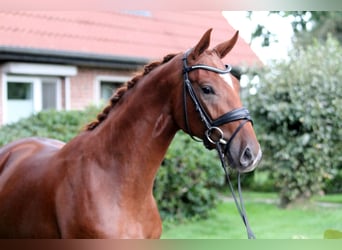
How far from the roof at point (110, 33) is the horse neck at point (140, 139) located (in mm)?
6719

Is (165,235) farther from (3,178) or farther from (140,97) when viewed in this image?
(140,97)

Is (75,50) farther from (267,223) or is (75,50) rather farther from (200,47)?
(200,47)

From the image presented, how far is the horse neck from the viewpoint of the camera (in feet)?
7.93

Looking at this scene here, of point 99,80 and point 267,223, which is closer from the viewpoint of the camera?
point 267,223

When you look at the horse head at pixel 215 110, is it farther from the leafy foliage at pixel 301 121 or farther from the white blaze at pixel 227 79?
the leafy foliage at pixel 301 121

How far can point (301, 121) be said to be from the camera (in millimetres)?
8078

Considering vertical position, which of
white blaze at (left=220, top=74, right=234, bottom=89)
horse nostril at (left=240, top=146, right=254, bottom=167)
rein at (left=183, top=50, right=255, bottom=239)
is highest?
white blaze at (left=220, top=74, right=234, bottom=89)

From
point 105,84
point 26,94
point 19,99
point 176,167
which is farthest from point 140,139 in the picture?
point 105,84

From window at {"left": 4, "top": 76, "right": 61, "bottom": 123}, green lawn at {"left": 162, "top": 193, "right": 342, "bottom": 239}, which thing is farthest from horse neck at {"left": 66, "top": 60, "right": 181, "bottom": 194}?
window at {"left": 4, "top": 76, "right": 61, "bottom": 123}

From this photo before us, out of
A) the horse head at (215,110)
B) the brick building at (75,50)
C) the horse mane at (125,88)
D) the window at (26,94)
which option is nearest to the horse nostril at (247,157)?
the horse head at (215,110)

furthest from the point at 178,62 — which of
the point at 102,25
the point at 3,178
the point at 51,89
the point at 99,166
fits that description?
the point at 102,25

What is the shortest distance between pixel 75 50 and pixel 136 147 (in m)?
7.66

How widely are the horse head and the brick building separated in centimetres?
646

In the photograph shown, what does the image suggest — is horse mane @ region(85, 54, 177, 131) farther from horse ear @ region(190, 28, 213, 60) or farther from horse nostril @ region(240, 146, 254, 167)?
horse nostril @ region(240, 146, 254, 167)
